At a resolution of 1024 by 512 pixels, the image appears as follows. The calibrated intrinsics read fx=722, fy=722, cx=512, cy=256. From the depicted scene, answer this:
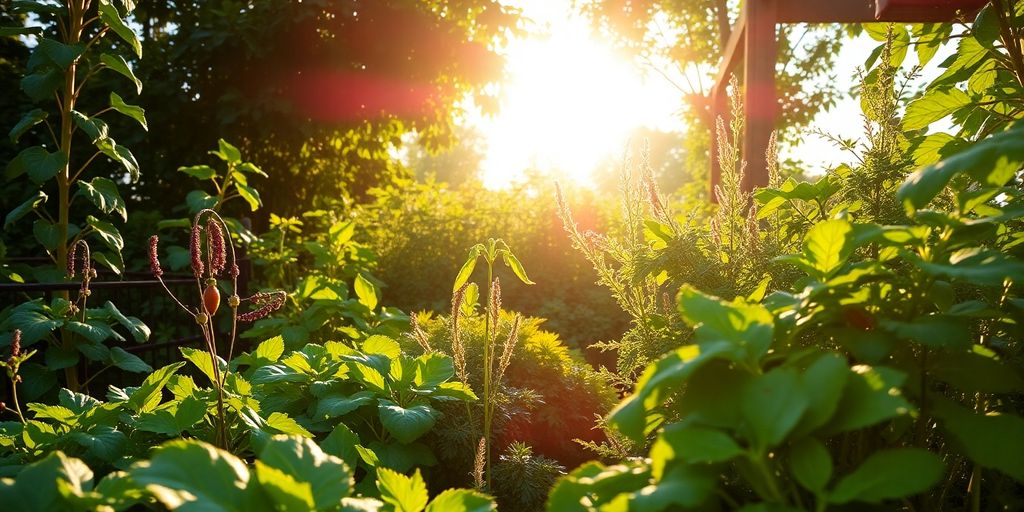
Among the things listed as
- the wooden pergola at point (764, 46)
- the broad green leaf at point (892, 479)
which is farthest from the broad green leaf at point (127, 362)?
the wooden pergola at point (764, 46)

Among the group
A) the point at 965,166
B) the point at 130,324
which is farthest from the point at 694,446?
the point at 130,324

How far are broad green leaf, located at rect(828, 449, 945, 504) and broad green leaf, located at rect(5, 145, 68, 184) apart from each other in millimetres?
3131

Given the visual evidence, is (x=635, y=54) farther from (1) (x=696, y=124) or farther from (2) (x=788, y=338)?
(2) (x=788, y=338)

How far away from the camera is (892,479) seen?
91 cm

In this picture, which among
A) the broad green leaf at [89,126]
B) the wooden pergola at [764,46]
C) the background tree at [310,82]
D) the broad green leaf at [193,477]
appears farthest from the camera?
the background tree at [310,82]

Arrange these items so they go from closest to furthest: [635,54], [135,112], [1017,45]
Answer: [1017,45] < [135,112] < [635,54]

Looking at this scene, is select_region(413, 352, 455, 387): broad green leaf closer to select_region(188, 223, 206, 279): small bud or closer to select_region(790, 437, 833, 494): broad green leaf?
select_region(188, 223, 206, 279): small bud

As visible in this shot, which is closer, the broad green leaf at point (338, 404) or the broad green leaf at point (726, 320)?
the broad green leaf at point (726, 320)

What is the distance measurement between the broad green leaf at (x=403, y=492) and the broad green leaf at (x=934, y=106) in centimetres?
149

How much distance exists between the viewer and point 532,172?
7875 mm

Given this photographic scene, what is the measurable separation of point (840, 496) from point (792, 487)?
127 mm

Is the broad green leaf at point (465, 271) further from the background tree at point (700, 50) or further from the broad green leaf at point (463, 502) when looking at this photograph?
the background tree at point (700, 50)

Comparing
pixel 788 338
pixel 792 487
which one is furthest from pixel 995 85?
pixel 792 487

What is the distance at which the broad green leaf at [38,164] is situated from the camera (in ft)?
9.71
